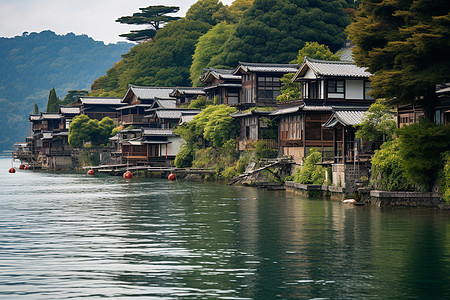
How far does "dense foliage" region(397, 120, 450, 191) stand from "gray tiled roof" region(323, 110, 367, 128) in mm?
8881

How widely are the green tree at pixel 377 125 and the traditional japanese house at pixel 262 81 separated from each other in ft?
108

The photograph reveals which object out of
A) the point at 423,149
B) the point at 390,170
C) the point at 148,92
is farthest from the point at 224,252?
the point at 148,92

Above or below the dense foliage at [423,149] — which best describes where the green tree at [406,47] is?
above

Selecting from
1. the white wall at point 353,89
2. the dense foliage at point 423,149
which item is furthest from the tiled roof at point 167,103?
the dense foliage at point 423,149

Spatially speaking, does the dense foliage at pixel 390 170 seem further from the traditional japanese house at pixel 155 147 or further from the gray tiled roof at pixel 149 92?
the gray tiled roof at pixel 149 92

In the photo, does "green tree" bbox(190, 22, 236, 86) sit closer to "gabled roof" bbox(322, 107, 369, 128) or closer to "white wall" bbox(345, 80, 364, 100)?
"white wall" bbox(345, 80, 364, 100)

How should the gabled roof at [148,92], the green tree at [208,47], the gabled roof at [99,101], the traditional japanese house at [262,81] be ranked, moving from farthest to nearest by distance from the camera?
the gabled roof at [99,101] → the green tree at [208,47] → the gabled roof at [148,92] → the traditional japanese house at [262,81]

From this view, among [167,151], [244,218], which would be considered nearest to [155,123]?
[167,151]

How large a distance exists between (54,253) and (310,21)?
8967 cm

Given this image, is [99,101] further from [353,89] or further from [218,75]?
[353,89]

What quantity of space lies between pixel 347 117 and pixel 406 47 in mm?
11575

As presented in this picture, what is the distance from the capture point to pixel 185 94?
4414 inches

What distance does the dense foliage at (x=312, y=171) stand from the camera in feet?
180

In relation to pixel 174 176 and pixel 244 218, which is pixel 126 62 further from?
pixel 244 218
